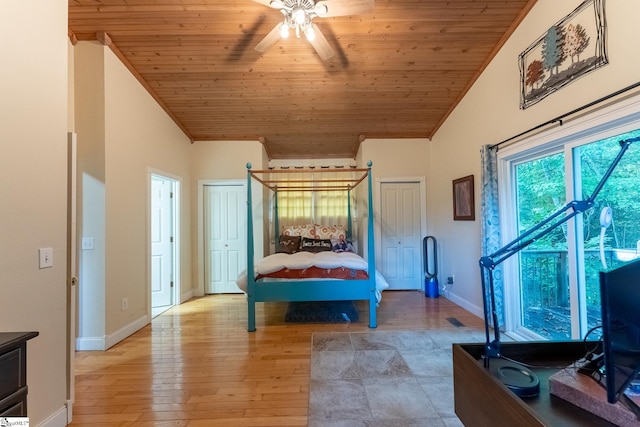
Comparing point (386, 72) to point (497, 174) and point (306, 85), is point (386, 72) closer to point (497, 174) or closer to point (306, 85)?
point (306, 85)

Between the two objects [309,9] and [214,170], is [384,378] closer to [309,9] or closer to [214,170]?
[309,9]

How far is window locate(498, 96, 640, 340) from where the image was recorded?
82.5 inches

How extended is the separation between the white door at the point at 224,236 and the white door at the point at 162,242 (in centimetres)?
70

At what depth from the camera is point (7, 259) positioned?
5.05 feet

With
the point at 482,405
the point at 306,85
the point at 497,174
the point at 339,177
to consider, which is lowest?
the point at 482,405

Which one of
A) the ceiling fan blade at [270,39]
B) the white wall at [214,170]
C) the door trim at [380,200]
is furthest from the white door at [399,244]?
the ceiling fan blade at [270,39]

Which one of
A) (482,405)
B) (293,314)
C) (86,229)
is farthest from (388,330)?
(86,229)

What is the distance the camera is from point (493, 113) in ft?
11.1

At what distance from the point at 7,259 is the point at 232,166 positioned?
3705 mm

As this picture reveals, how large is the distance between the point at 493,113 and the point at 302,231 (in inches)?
131

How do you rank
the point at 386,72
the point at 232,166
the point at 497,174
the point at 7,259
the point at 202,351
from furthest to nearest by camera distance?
the point at 232,166
the point at 386,72
the point at 497,174
the point at 202,351
the point at 7,259

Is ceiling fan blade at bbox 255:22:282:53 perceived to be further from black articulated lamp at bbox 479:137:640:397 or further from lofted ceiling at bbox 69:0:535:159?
black articulated lamp at bbox 479:137:640:397

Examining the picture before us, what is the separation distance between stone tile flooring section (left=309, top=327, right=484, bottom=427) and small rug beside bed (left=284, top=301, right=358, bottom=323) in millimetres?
491

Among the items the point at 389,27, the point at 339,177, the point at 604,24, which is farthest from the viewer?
the point at 339,177
